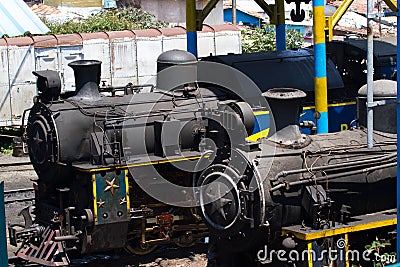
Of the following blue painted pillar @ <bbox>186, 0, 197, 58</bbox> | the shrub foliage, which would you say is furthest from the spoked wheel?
the shrub foliage

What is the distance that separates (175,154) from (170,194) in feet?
2.07

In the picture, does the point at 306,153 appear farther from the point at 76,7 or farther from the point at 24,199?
the point at 76,7

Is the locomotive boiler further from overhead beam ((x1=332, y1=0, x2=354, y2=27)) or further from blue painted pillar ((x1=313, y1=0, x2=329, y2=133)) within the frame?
overhead beam ((x1=332, y1=0, x2=354, y2=27))

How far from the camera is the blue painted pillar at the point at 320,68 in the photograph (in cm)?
1236

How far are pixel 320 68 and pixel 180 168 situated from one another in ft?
10.2

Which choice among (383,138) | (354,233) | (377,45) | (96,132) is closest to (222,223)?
(354,233)

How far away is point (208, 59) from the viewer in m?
13.4

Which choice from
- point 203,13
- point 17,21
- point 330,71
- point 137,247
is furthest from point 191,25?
point 17,21

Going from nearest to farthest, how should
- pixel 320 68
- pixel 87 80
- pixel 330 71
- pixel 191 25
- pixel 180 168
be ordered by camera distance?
1. pixel 180 168
2. pixel 87 80
3. pixel 320 68
4. pixel 330 71
5. pixel 191 25

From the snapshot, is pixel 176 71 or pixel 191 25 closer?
pixel 176 71

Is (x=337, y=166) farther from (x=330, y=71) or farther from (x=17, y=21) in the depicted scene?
(x=17, y=21)

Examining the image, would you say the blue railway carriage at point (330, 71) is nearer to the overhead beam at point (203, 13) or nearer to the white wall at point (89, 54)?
the overhead beam at point (203, 13)

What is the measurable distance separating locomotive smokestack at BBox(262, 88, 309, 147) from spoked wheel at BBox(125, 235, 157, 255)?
3611 millimetres

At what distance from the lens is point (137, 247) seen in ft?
38.4
